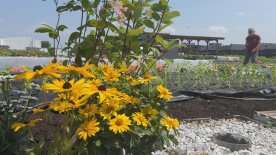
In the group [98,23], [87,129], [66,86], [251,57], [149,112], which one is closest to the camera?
[66,86]

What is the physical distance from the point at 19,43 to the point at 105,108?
9.94 m

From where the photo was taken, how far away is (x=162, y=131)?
209 cm

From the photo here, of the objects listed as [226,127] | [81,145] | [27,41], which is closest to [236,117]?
[226,127]

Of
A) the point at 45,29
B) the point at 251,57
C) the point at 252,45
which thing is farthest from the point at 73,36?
the point at 251,57

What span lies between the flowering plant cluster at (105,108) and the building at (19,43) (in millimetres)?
9077

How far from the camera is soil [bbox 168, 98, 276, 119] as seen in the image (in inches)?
181

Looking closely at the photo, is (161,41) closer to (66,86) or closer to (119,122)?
(119,122)

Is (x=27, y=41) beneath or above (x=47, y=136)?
above

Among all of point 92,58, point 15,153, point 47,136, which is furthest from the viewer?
point 47,136

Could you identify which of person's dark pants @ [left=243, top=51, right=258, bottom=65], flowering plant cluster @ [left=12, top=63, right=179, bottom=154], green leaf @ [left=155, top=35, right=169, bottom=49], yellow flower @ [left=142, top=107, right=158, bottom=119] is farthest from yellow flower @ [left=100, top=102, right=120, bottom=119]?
person's dark pants @ [left=243, top=51, right=258, bottom=65]

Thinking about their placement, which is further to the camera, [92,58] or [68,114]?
[92,58]

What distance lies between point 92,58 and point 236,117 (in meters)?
2.79

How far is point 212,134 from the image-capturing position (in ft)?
12.5

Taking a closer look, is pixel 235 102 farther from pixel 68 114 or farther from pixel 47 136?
pixel 68 114
